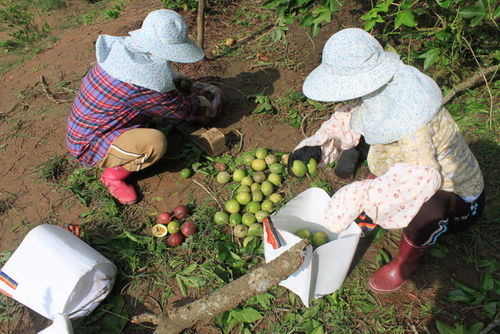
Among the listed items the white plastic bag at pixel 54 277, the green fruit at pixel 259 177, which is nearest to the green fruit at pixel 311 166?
the green fruit at pixel 259 177

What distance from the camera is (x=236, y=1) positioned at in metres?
5.62

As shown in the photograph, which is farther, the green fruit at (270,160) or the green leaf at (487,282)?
the green fruit at (270,160)

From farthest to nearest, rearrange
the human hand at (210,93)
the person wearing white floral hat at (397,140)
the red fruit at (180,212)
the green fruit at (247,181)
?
the human hand at (210,93) → the green fruit at (247,181) → the red fruit at (180,212) → the person wearing white floral hat at (397,140)

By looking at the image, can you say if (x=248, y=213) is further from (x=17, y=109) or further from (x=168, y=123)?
(x=17, y=109)

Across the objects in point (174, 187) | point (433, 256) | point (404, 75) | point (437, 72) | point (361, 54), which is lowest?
point (433, 256)

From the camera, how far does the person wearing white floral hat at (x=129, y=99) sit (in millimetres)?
2828

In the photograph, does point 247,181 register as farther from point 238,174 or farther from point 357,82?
point 357,82

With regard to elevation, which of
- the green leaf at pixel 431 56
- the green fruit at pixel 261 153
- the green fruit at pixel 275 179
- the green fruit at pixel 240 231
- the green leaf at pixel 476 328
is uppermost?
the green leaf at pixel 431 56

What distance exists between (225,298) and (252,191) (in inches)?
44.2

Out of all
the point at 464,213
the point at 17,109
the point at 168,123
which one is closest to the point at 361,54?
the point at 464,213

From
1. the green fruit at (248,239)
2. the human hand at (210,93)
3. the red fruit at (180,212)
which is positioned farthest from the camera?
the human hand at (210,93)

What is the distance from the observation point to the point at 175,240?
9.29 feet

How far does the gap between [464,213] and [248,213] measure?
153 cm

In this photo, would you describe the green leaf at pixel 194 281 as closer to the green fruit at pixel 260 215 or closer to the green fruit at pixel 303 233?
the green fruit at pixel 260 215
